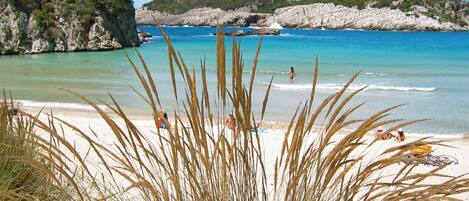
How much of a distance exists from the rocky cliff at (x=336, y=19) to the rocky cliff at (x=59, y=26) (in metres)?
68.6

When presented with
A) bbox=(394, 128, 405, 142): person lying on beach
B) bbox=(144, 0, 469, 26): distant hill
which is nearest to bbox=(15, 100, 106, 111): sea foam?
bbox=(394, 128, 405, 142): person lying on beach

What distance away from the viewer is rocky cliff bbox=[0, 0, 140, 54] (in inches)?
1896

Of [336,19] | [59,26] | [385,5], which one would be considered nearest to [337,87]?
[59,26]

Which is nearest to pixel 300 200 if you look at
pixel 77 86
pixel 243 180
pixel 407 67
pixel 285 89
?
pixel 243 180

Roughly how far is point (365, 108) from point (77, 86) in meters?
13.4

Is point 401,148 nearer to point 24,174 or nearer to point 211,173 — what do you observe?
point 211,173

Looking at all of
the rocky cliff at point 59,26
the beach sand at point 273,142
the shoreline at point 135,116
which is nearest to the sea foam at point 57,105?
the shoreline at point 135,116

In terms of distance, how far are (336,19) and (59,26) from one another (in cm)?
10399

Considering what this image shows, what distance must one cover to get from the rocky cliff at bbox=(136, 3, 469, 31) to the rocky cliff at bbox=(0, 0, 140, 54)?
2700 inches

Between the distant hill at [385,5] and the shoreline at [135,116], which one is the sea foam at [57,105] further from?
the distant hill at [385,5]

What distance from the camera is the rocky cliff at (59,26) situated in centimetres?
4816

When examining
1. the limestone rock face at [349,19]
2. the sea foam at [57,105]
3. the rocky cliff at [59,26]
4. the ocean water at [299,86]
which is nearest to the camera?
the ocean water at [299,86]

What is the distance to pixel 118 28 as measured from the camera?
57.2m

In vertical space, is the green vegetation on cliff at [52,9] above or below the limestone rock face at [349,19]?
above
